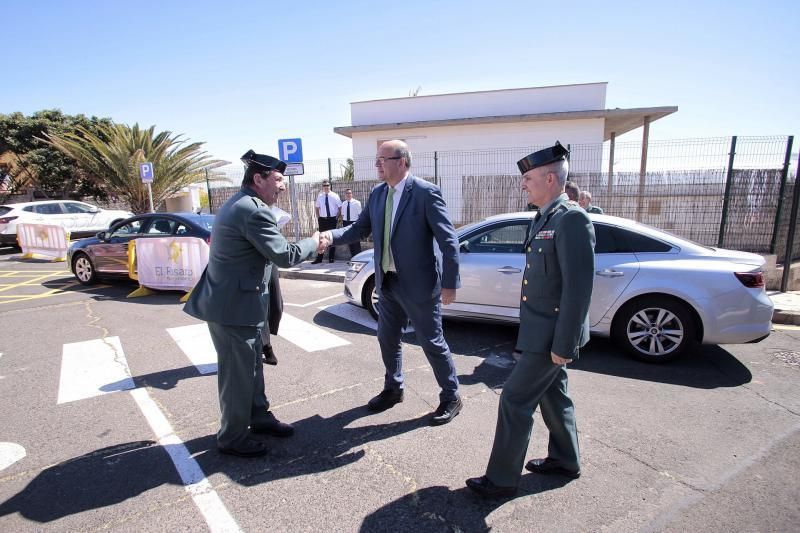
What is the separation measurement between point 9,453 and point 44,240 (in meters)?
12.9

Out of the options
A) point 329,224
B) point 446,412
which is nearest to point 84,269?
point 329,224

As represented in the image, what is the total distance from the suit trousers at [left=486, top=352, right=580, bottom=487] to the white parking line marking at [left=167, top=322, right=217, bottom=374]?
292cm

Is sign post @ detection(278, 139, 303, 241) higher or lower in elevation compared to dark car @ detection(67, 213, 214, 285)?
higher

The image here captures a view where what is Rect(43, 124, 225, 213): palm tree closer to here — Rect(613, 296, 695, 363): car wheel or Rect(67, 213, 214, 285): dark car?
Rect(67, 213, 214, 285): dark car

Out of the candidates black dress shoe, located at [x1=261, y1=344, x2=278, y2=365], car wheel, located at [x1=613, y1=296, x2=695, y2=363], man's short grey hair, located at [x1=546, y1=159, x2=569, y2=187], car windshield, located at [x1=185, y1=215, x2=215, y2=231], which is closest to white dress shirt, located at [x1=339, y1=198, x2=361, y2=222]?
car windshield, located at [x1=185, y1=215, x2=215, y2=231]

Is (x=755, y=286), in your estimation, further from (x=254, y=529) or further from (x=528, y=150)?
(x=528, y=150)

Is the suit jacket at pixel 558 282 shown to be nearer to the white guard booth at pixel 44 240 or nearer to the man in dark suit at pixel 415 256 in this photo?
the man in dark suit at pixel 415 256

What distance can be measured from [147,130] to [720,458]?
2428cm

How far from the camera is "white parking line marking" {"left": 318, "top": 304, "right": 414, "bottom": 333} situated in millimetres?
6113

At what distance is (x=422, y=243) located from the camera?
3246 millimetres

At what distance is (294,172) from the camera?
10.4 meters

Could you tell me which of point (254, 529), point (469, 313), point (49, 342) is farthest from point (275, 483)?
point (49, 342)

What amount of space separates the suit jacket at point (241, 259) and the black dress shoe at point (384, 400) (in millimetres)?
1255

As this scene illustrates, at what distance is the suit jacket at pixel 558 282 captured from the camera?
2.18 meters
